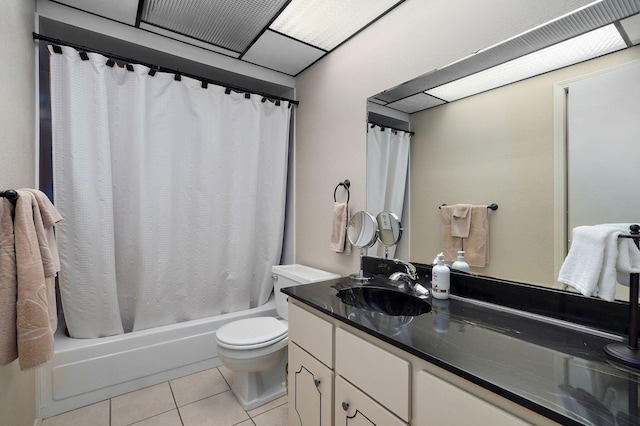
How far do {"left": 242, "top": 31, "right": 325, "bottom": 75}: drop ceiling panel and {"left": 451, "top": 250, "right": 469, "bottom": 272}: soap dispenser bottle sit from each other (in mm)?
1805

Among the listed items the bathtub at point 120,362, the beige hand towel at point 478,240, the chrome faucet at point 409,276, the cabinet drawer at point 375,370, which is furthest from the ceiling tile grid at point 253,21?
the bathtub at point 120,362

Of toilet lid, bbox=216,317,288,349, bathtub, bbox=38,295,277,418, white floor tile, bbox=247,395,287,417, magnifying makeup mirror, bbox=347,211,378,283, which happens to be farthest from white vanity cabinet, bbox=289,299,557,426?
bathtub, bbox=38,295,277,418

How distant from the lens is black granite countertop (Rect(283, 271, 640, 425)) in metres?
0.60

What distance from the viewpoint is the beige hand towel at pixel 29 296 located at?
1.04m

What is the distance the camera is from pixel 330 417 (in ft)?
3.80

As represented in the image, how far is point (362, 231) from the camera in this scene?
6.17 feet

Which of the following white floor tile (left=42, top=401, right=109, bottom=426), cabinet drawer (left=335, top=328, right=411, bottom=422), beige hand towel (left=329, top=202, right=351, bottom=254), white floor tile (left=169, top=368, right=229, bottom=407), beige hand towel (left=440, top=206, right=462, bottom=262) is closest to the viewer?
cabinet drawer (left=335, top=328, right=411, bottom=422)

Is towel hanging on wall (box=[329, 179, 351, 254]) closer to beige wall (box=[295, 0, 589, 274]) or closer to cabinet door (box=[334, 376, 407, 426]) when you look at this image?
beige wall (box=[295, 0, 589, 274])

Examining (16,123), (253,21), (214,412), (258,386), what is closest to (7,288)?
(16,123)

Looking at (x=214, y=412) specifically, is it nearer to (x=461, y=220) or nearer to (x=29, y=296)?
(x=29, y=296)

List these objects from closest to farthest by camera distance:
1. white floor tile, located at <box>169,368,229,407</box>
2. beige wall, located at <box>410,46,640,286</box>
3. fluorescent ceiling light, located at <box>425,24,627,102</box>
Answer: fluorescent ceiling light, located at <box>425,24,627,102</box>
beige wall, located at <box>410,46,640,286</box>
white floor tile, located at <box>169,368,229,407</box>

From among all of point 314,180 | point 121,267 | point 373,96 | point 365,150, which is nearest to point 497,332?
point 365,150

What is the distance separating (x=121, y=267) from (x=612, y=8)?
284 centimetres

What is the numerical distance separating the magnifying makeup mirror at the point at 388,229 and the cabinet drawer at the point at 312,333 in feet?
2.16
